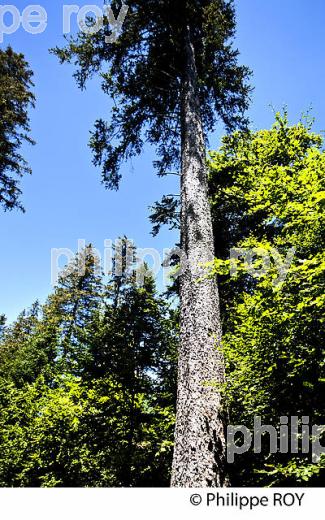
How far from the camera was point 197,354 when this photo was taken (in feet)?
13.9

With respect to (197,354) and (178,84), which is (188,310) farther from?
(178,84)

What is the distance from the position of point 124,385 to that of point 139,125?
24.0ft

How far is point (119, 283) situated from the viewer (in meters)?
18.5

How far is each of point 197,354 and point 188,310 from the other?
71cm

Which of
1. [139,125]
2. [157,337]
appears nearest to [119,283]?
[157,337]

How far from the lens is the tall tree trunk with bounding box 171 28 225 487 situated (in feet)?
11.5

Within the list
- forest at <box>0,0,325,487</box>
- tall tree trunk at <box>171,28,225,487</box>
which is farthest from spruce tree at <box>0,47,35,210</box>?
tall tree trunk at <box>171,28,225,487</box>

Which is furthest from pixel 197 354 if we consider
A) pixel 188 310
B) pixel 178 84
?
pixel 178 84

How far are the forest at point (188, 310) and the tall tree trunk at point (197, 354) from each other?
19mm

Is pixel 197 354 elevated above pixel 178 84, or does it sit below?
below

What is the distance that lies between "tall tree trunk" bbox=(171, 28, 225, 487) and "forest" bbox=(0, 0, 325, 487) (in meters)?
0.02

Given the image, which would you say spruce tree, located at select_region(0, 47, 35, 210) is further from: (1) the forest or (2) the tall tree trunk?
(2) the tall tree trunk

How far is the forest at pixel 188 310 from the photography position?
3.26 meters
